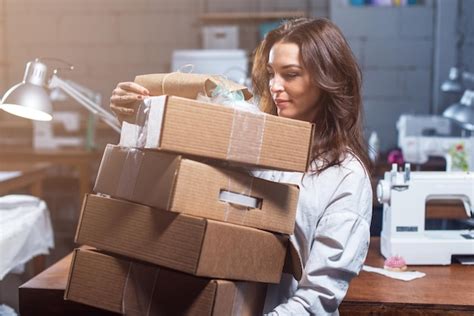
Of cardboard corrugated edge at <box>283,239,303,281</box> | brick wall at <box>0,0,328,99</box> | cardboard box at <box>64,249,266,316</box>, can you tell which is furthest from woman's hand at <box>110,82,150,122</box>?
brick wall at <box>0,0,328,99</box>

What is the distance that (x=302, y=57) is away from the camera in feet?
4.79

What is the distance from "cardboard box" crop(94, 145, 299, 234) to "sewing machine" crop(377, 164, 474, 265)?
0.71 metres

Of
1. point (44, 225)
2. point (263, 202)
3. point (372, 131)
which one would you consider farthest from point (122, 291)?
point (372, 131)

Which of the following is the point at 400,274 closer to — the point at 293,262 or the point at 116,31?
the point at 293,262

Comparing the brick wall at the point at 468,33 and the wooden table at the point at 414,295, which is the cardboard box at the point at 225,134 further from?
the brick wall at the point at 468,33

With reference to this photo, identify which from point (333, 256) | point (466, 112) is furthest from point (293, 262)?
point (466, 112)

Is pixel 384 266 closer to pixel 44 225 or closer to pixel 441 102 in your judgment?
pixel 44 225

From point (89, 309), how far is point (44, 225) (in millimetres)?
1145

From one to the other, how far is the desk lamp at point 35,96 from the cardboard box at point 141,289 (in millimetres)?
622

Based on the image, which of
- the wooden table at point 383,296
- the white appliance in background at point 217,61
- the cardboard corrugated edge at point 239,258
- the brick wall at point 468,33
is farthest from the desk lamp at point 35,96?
the brick wall at point 468,33

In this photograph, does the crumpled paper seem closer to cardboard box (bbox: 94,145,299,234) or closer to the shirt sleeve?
the shirt sleeve

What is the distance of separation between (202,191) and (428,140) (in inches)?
109

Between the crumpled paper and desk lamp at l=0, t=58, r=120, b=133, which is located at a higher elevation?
desk lamp at l=0, t=58, r=120, b=133

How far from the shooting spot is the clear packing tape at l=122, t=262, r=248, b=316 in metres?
1.34
